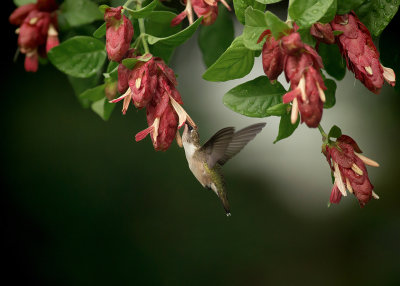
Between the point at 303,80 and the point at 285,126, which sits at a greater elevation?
the point at 303,80

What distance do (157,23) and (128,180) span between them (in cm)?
267

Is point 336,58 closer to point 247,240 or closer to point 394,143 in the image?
point 394,143

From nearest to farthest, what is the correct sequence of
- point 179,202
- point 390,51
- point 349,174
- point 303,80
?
point 303,80 → point 349,174 → point 390,51 → point 179,202

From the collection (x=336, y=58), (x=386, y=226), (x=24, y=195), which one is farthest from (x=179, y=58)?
(x=386, y=226)

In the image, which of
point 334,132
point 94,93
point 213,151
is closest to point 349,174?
point 334,132

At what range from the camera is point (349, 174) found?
589 mm

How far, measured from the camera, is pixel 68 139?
3105 millimetres

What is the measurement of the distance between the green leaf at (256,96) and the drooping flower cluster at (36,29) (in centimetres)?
37

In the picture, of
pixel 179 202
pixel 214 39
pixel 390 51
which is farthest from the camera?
pixel 179 202

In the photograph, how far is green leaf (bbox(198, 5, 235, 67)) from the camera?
0.91 m

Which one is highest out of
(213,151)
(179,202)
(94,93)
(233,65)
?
(233,65)

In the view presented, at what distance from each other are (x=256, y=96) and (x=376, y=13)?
0.17m

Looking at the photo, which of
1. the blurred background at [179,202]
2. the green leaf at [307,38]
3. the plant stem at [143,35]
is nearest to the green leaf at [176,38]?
the plant stem at [143,35]

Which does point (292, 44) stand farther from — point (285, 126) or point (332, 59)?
point (332, 59)
